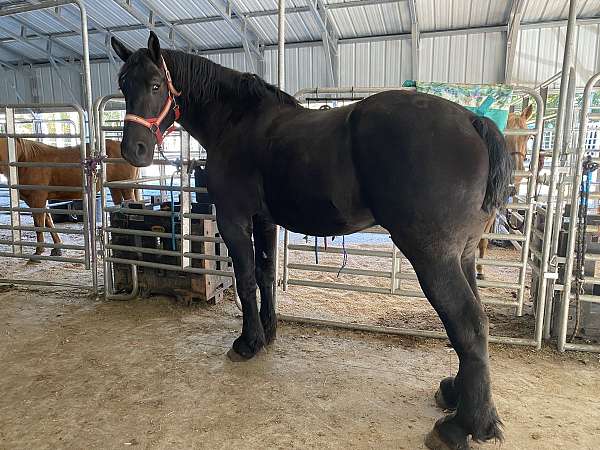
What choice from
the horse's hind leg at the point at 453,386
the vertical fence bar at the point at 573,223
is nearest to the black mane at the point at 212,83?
the horse's hind leg at the point at 453,386

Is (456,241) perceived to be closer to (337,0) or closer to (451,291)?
(451,291)

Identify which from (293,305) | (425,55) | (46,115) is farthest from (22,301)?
(46,115)

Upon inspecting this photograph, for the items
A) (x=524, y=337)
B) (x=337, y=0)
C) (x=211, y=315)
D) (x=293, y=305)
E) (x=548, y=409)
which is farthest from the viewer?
(x=337, y=0)

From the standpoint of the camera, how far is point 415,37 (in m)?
7.64

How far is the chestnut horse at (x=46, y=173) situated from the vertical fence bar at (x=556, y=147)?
4.76 m

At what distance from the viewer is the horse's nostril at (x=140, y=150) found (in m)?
2.39

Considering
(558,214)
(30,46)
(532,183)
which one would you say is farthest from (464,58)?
(30,46)

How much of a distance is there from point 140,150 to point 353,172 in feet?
4.22

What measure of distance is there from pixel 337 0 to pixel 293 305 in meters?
6.00

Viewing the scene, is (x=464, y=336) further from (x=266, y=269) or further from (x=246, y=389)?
(x=266, y=269)

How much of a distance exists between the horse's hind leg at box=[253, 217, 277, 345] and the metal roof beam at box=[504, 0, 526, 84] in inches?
245

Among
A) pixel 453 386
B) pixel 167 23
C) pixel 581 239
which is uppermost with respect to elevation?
pixel 167 23

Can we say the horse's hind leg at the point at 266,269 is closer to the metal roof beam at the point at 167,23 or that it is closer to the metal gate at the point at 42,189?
the metal gate at the point at 42,189

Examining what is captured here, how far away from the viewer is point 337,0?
24.0 feet
